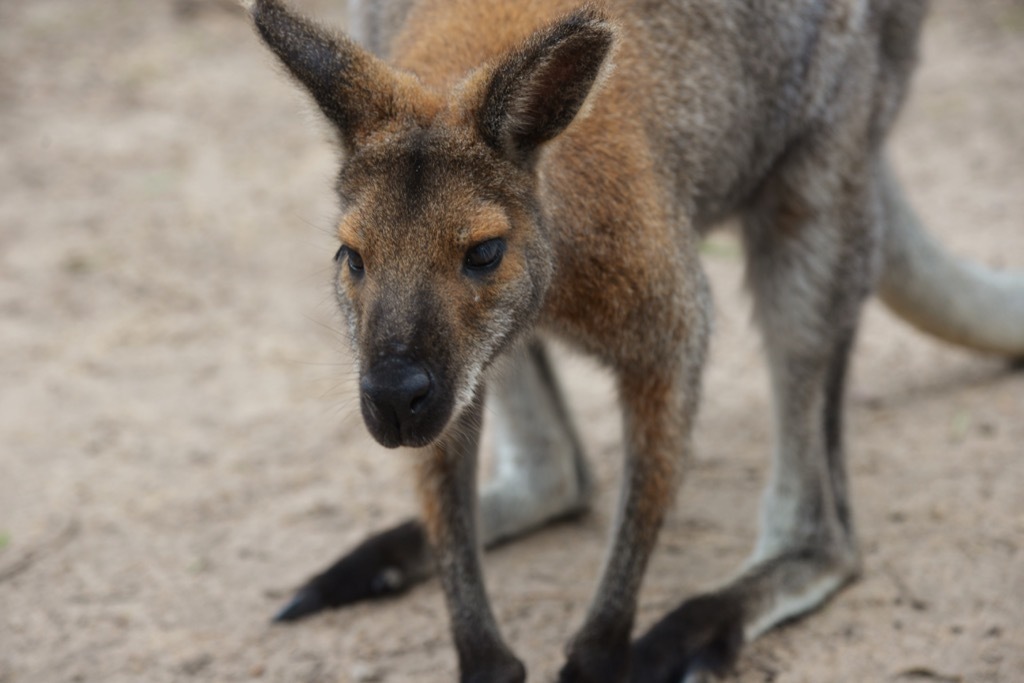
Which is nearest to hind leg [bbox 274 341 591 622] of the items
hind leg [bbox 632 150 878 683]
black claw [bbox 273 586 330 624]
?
black claw [bbox 273 586 330 624]

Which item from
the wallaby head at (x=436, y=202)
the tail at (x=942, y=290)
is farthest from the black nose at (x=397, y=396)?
the tail at (x=942, y=290)

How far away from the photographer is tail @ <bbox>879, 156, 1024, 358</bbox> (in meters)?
5.00

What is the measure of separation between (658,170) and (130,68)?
19.7ft

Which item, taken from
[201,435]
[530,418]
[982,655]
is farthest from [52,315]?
[982,655]

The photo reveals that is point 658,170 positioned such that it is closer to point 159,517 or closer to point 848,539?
point 848,539

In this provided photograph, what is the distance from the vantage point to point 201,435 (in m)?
5.47

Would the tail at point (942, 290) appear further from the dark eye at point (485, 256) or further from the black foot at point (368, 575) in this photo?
the dark eye at point (485, 256)

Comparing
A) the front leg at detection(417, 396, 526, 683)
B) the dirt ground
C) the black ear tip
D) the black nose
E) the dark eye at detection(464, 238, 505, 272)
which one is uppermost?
the black ear tip

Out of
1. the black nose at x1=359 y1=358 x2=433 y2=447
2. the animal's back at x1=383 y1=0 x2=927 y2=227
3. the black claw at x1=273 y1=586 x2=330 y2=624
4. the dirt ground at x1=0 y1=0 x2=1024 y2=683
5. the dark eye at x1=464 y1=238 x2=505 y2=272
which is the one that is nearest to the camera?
the black nose at x1=359 y1=358 x2=433 y2=447

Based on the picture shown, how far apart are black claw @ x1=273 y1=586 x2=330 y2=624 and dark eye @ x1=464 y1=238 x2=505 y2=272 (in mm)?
1744

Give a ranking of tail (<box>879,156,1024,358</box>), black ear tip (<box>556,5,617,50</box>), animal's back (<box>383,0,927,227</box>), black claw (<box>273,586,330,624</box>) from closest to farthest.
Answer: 1. black ear tip (<box>556,5,617,50</box>)
2. animal's back (<box>383,0,927,227</box>)
3. black claw (<box>273,586,330,624</box>)
4. tail (<box>879,156,1024,358</box>)

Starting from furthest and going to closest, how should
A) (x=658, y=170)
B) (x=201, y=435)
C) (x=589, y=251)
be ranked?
1. (x=201, y=435)
2. (x=658, y=170)
3. (x=589, y=251)

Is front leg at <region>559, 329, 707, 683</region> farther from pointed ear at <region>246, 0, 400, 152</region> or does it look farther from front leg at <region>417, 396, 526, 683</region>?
pointed ear at <region>246, 0, 400, 152</region>

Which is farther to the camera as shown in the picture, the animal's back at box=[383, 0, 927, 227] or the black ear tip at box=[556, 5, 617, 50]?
the animal's back at box=[383, 0, 927, 227]
